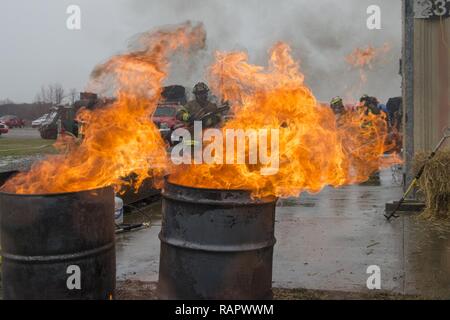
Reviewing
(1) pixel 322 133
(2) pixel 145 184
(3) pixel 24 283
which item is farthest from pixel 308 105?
(2) pixel 145 184

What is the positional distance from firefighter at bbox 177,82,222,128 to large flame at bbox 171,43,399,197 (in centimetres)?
231

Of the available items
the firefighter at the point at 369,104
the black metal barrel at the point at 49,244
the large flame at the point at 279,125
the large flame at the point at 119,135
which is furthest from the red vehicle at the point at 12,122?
the black metal barrel at the point at 49,244

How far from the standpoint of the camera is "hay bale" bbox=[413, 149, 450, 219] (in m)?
7.00

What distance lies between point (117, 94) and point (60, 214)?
1.37 meters

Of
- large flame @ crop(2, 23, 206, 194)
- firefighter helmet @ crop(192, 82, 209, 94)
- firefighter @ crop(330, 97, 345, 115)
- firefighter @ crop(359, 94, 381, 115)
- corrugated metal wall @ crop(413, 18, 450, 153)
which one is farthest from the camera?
firefighter @ crop(330, 97, 345, 115)

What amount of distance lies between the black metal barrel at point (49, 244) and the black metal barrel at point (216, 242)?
1.97ft

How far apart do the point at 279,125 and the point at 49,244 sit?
207 cm

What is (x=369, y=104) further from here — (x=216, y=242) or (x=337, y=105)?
(x=216, y=242)

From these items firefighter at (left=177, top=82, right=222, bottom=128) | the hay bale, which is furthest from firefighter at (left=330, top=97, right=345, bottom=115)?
firefighter at (left=177, top=82, right=222, bottom=128)

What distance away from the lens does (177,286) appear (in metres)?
3.72

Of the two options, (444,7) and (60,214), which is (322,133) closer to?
(60,214)

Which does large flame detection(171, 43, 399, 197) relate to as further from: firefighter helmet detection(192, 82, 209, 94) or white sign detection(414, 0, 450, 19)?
white sign detection(414, 0, 450, 19)

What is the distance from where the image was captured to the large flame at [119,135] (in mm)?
4094

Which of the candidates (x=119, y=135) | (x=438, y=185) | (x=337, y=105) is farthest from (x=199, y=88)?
(x=337, y=105)
